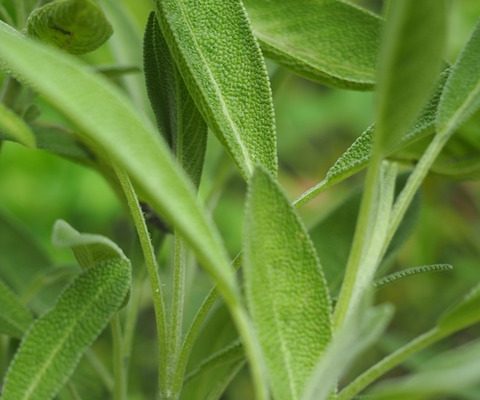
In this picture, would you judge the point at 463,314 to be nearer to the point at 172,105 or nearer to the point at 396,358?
the point at 396,358

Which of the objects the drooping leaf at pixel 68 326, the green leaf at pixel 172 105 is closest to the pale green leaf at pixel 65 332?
the drooping leaf at pixel 68 326

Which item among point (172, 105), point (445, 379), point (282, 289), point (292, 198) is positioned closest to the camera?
point (445, 379)

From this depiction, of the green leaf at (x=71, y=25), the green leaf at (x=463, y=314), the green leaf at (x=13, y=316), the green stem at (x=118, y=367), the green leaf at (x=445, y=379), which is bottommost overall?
the green stem at (x=118, y=367)

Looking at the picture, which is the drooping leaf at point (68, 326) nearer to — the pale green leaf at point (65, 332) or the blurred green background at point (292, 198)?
the pale green leaf at point (65, 332)

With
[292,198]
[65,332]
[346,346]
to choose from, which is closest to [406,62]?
[346,346]

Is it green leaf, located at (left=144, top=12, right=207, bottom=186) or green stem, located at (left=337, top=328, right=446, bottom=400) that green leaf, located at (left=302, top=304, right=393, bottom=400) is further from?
green leaf, located at (left=144, top=12, right=207, bottom=186)

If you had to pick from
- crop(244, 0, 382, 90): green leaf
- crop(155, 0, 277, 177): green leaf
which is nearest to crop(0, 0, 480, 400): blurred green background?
crop(244, 0, 382, 90): green leaf
